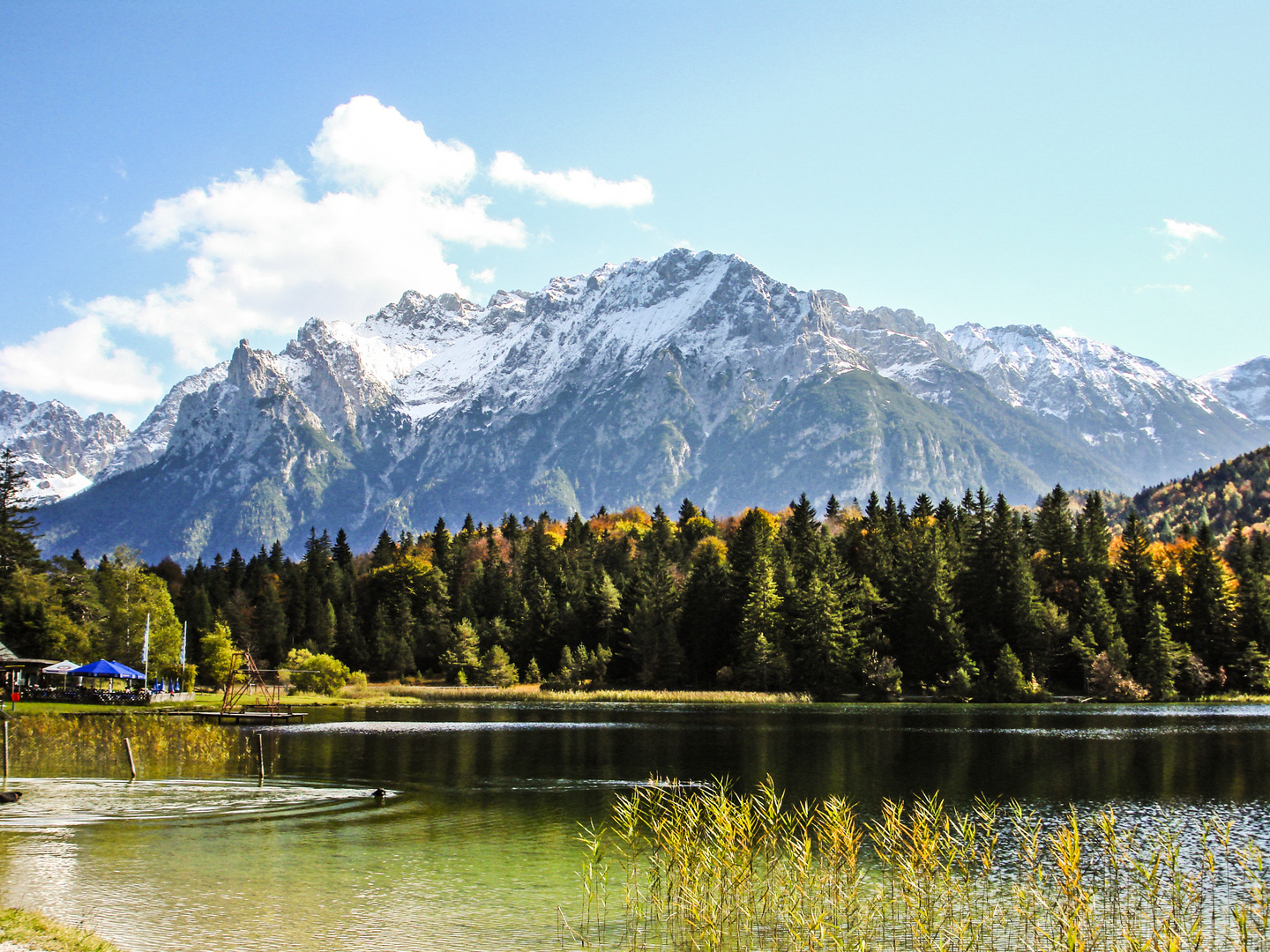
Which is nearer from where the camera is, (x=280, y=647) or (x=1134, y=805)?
(x=1134, y=805)

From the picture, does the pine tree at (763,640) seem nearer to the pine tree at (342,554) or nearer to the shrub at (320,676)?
the shrub at (320,676)

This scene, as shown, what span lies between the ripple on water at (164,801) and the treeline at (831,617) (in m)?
58.6

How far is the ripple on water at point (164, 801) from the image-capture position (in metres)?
34.5

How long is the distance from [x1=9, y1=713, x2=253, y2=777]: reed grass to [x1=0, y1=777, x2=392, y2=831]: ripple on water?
3.97 m

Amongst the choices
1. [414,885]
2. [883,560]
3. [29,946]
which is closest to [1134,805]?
[414,885]

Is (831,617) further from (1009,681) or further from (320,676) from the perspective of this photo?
(320,676)

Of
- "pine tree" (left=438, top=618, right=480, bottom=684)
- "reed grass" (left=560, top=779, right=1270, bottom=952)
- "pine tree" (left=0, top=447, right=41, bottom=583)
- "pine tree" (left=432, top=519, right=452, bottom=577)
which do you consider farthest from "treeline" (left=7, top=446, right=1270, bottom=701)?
"reed grass" (left=560, top=779, right=1270, bottom=952)

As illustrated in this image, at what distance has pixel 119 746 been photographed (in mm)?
56594

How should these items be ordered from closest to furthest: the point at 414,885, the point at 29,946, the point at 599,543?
the point at 29,946 < the point at 414,885 < the point at 599,543

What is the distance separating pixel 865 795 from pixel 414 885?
1941cm

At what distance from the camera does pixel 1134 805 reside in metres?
36.7

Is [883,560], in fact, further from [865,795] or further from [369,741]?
[865,795]

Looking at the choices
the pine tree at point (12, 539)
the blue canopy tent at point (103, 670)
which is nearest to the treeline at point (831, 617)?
the pine tree at point (12, 539)

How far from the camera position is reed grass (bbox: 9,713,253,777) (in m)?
48.1
